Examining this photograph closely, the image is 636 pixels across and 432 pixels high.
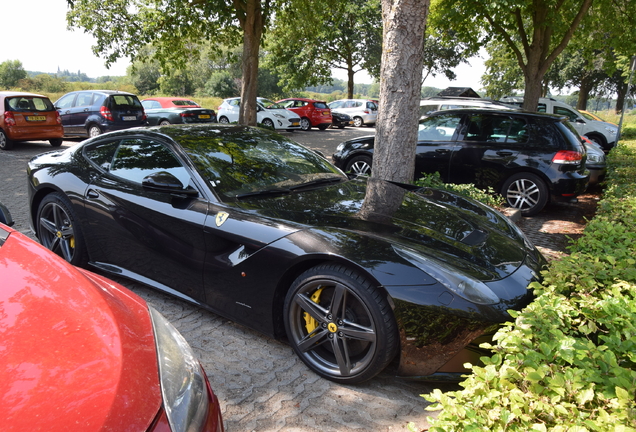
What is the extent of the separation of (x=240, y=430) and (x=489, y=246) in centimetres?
193

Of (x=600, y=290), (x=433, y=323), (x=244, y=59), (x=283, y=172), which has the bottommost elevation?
(x=433, y=323)

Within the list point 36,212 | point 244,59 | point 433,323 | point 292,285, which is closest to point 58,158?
point 36,212

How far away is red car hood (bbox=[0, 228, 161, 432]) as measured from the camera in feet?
4.42

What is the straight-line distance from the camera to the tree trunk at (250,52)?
1293 cm

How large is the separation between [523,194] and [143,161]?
582 centimetres

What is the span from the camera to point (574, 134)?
24.5 feet

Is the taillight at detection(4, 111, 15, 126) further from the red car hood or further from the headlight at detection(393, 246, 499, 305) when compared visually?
→ the headlight at detection(393, 246, 499, 305)

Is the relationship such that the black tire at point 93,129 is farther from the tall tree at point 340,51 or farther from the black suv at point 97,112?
the tall tree at point 340,51

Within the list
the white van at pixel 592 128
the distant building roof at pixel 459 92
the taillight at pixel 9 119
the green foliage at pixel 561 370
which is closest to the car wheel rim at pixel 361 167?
the green foliage at pixel 561 370

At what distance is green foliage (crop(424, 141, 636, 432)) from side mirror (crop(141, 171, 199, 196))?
2.30 m

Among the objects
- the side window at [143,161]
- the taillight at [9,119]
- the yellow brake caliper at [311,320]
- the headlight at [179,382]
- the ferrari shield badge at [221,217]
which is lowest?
the yellow brake caliper at [311,320]

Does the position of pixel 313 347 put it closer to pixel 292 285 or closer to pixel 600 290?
pixel 292 285

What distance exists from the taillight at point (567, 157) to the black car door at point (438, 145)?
1.53 metres

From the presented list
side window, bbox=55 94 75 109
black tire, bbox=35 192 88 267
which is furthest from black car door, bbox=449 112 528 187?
side window, bbox=55 94 75 109
